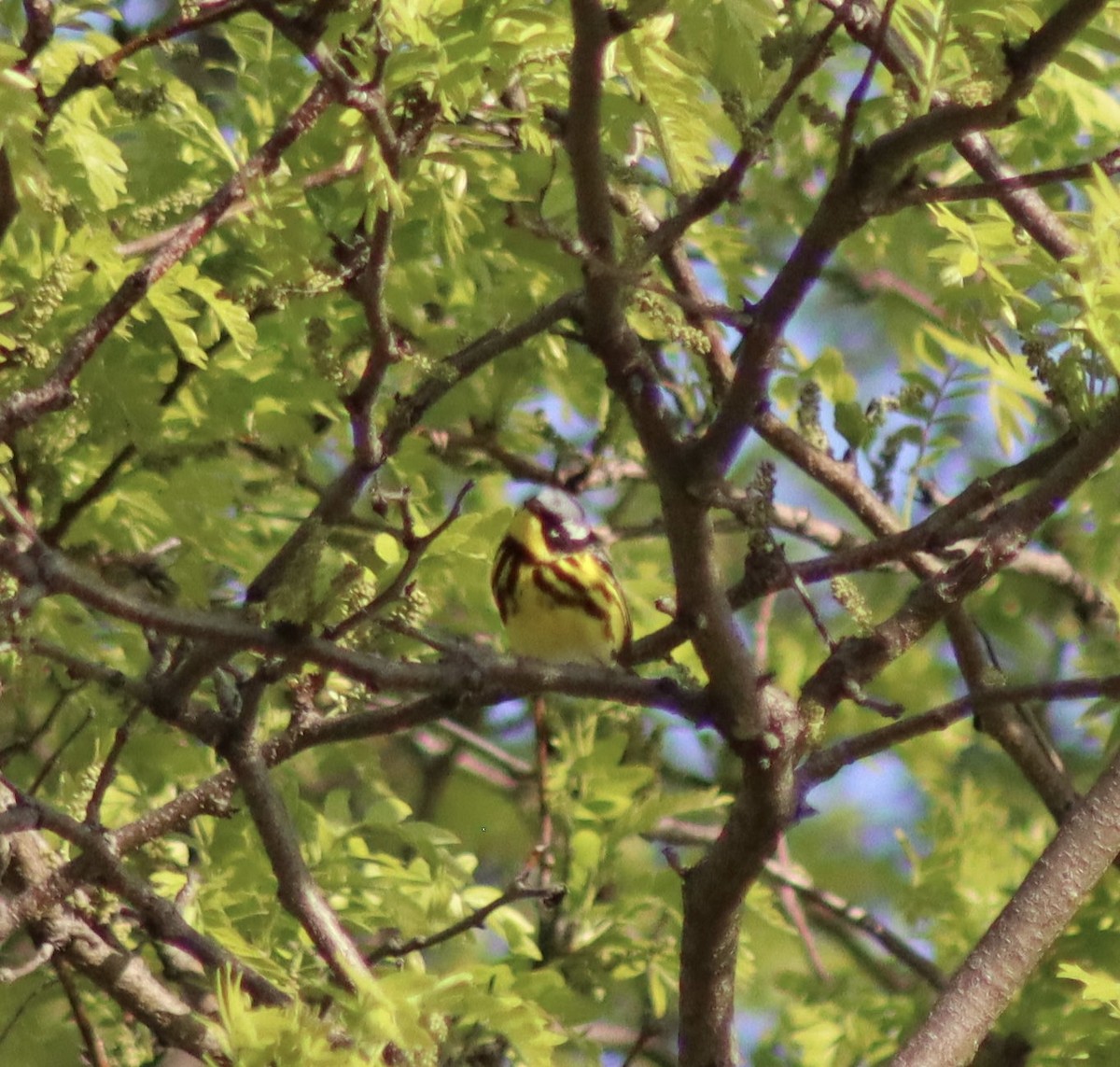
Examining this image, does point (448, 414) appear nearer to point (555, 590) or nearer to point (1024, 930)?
point (555, 590)

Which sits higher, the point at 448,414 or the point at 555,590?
the point at 448,414

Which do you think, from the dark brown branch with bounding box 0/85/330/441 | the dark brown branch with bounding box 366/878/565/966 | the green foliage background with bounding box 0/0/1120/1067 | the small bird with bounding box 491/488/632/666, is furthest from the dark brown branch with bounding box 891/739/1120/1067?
the dark brown branch with bounding box 0/85/330/441

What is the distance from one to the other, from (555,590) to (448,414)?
440mm

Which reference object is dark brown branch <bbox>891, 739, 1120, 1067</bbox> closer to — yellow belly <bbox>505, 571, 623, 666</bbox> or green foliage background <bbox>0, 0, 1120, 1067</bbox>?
green foliage background <bbox>0, 0, 1120, 1067</bbox>

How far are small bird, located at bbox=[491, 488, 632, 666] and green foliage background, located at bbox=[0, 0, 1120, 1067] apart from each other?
12 centimetres

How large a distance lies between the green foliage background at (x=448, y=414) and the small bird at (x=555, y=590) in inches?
4.9

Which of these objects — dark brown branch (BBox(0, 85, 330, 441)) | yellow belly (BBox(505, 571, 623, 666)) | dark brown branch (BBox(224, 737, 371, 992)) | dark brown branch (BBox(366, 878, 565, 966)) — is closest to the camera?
dark brown branch (BBox(0, 85, 330, 441))

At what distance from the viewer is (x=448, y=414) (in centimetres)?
359

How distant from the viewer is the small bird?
3.57m

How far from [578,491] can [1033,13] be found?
2.10 metres

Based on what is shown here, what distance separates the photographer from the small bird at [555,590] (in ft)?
11.7

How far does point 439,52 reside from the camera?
6.72 ft

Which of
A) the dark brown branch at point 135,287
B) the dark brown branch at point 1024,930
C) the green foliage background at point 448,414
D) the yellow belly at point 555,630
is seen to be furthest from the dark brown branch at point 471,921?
the dark brown branch at point 135,287

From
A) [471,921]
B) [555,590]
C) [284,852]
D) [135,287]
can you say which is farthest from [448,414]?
[135,287]
